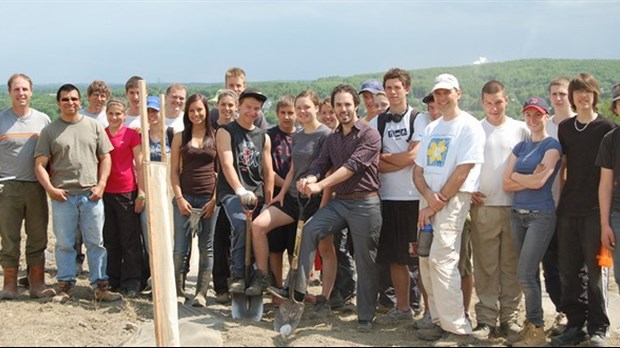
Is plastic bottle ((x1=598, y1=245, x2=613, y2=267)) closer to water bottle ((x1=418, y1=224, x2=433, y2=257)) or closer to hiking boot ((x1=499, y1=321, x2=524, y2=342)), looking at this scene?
hiking boot ((x1=499, y1=321, x2=524, y2=342))

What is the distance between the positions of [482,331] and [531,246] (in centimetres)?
95

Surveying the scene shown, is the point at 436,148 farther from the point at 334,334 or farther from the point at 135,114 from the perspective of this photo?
the point at 135,114

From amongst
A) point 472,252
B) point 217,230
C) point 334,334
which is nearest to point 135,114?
point 217,230

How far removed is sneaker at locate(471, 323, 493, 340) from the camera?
652cm

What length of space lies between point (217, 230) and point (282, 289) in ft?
4.27

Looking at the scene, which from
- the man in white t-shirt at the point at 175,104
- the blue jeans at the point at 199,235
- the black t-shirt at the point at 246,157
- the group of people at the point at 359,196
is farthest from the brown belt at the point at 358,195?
the man in white t-shirt at the point at 175,104

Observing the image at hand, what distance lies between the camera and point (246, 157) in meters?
7.48

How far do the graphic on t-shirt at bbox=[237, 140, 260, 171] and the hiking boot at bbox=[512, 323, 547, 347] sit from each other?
309cm

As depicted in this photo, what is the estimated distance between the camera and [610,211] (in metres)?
5.96

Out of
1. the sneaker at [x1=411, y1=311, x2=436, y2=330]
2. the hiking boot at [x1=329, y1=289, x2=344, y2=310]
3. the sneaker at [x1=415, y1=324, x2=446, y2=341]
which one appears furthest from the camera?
the hiking boot at [x1=329, y1=289, x2=344, y2=310]

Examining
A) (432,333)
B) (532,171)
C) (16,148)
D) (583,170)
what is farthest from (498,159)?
(16,148)

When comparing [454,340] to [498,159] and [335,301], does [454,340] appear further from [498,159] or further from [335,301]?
[335,301]

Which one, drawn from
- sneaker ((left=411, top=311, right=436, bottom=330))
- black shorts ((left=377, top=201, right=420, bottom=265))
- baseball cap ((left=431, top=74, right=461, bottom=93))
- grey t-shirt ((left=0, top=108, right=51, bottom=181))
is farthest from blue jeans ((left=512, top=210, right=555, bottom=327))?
grey t-shirt ((left=0, top=108, right=51, bottom=181))

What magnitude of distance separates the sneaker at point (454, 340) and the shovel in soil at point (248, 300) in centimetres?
190
